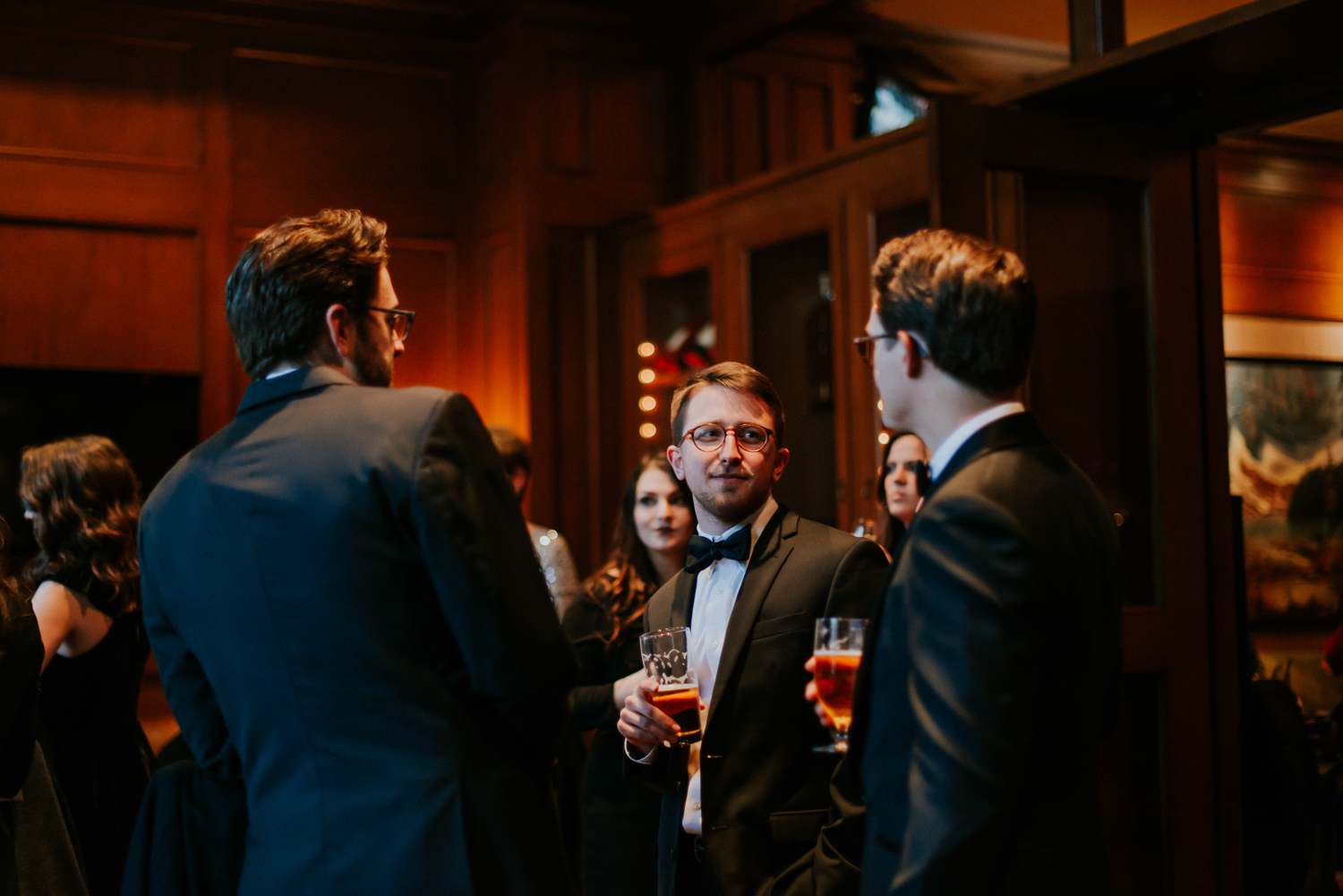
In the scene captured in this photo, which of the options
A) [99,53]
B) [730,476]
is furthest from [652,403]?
[730,476]

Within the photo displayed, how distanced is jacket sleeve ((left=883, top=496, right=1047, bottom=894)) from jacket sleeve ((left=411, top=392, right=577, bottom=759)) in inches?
18.3

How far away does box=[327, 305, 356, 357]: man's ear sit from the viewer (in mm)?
1661

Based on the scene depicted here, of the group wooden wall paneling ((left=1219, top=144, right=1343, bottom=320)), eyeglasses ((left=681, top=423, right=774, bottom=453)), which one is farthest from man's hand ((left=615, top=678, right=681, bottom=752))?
wooden wall paneling ((left=1219, top=144, right=1343, bottom=320))

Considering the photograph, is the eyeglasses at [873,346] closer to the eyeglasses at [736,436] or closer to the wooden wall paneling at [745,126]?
the eyeglasses at [736,436]

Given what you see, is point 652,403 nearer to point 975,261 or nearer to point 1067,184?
point 1067,184

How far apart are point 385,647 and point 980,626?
719 mm

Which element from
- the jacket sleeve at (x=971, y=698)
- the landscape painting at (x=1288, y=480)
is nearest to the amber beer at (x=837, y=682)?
the jacket sleeve at (x=971, y=698)

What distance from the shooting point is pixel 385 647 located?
1521 millimetres

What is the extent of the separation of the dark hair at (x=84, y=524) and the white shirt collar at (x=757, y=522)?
1.72 metres

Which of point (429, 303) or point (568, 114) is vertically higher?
point (568, 114)

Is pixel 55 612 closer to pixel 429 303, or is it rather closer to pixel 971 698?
pixel 971 698

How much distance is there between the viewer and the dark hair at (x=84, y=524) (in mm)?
3166

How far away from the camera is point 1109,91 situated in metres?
3.67

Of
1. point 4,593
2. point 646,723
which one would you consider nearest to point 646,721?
point 646,723
